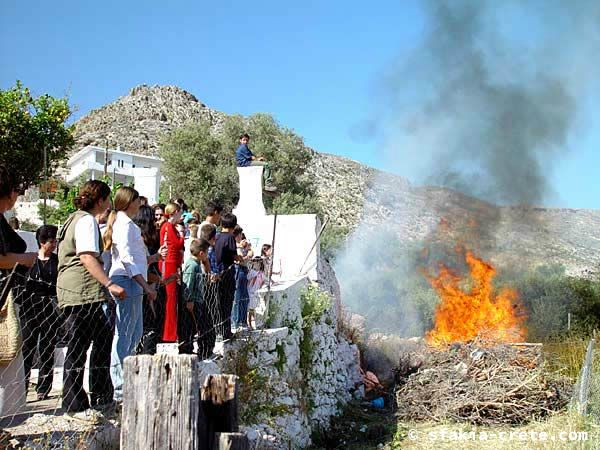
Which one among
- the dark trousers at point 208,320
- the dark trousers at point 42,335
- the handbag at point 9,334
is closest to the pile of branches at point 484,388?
the dark trousers at point 208,320

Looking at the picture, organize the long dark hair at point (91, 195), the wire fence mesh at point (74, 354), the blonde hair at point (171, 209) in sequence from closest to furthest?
the wire fence mesh at point (74, 354), the long dark hair at point (91, 195), the blonde hair at point (171, 209)

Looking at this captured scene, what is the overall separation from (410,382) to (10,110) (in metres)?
16.0

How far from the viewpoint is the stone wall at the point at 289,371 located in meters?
8.05

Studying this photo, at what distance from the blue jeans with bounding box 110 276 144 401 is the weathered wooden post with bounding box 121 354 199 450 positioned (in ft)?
8.41

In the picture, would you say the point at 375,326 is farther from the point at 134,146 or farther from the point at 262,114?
the point at 134,146

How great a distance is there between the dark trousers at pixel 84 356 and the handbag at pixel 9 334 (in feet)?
2.09

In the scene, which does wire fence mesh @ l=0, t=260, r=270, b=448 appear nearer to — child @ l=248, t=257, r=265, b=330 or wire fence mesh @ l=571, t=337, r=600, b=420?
child @ l=248, t=257, r=265, b=330

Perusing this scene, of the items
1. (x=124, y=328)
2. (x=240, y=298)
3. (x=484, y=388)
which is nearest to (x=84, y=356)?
(x=124, y=328)

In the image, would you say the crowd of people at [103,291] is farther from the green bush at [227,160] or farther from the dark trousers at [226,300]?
the green bush at [227,160]

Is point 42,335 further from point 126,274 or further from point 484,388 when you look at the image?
point 484,388

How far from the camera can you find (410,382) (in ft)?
46.7

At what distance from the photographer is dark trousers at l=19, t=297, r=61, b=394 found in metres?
5.35

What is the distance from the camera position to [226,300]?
775cm

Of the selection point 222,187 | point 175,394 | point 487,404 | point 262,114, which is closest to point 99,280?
point 175,394
